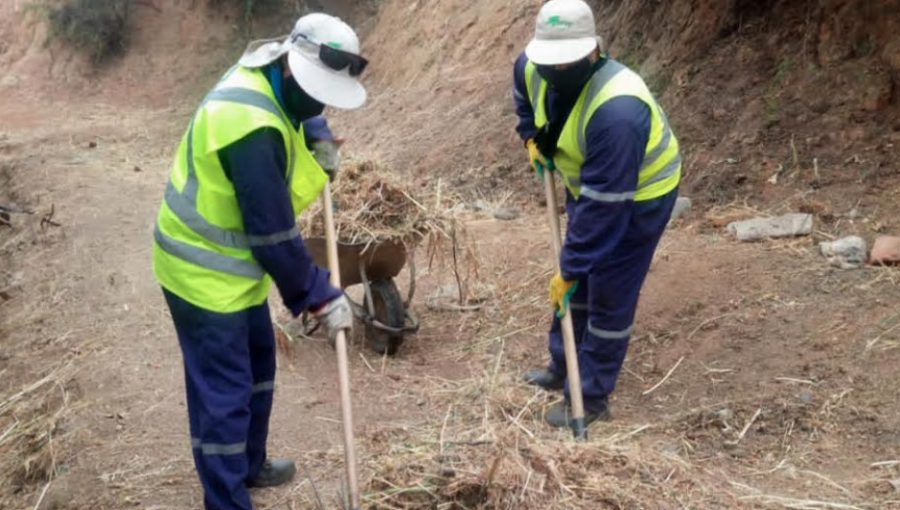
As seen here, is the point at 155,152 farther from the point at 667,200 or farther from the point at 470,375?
the point at 667,200

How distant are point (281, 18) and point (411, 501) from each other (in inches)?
509

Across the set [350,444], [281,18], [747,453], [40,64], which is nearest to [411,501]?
[350,444]

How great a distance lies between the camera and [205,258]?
A: 3672mm

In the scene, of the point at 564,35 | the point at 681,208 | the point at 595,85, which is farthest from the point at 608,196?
the point at 681,208

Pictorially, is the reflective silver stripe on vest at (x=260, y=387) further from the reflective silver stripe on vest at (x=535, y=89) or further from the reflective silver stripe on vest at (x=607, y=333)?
the reflective silver stripe on vest at (x=535, y=89)

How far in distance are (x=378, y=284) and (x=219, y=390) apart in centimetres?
223

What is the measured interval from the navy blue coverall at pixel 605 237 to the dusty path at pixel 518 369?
33cm

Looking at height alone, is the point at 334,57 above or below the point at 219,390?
above

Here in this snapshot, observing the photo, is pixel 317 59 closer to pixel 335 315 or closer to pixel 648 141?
pixel 335 315

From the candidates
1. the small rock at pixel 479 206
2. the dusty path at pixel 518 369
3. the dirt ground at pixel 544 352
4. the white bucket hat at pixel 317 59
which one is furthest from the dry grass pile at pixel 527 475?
the small rock at pixel 479 206

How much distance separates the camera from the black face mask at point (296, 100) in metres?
3.66

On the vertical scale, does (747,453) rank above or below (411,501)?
below

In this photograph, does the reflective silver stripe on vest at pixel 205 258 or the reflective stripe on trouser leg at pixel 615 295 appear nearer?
the reflective silver stripe on vest at pixel 205 258

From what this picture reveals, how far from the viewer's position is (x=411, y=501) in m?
3.86
